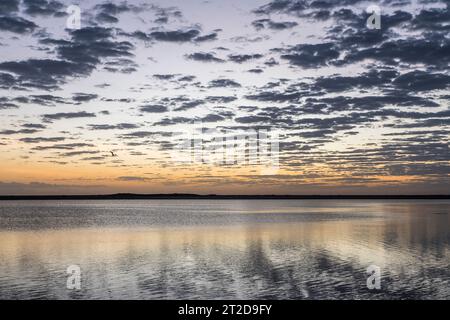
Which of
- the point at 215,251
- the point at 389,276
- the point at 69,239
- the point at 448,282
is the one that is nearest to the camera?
the point at 448,282

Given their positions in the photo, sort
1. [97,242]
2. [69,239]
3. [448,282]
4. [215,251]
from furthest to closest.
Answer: [69,239]
[97,242]
[215,251]
[448,282]

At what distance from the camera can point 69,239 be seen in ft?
215

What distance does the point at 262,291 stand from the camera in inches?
1232
